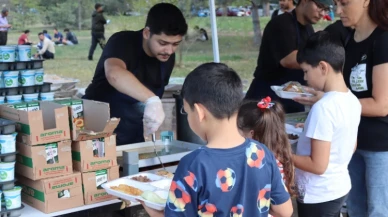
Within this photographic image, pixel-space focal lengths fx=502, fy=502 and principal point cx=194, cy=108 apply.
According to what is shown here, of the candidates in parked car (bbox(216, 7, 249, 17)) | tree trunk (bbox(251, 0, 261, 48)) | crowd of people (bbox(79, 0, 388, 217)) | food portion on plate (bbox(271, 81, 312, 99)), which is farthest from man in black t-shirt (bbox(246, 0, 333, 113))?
parked car (bbox(216, 7, 249, 17))

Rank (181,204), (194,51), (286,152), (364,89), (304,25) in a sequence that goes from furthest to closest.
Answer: (194,51) < (304,25) < (364,89) < (286,152) < (181,204)

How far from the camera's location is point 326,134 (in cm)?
199

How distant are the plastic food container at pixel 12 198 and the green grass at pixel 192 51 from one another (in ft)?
26.4

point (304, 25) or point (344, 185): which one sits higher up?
point (304, 25)

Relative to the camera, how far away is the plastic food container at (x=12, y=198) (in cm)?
190

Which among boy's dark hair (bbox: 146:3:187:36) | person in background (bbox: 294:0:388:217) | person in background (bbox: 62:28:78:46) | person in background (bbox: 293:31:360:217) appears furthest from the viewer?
person in background (bbox: 62:28:78:46)

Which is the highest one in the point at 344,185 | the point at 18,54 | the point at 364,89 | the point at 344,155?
the point at 18,54

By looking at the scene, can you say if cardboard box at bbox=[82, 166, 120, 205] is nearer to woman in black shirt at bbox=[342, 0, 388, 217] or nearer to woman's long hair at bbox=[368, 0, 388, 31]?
woman in black shirt at bbox=[342, 0, 388, 217]

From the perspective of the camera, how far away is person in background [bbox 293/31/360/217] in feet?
6.60

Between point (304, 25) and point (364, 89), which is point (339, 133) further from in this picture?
point (304, 25)

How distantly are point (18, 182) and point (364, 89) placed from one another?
5.18ft

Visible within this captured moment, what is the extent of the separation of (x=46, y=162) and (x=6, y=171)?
15 centimetres

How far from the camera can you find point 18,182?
212 cm

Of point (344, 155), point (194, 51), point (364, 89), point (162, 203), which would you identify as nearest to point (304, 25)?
point (364, 89)
